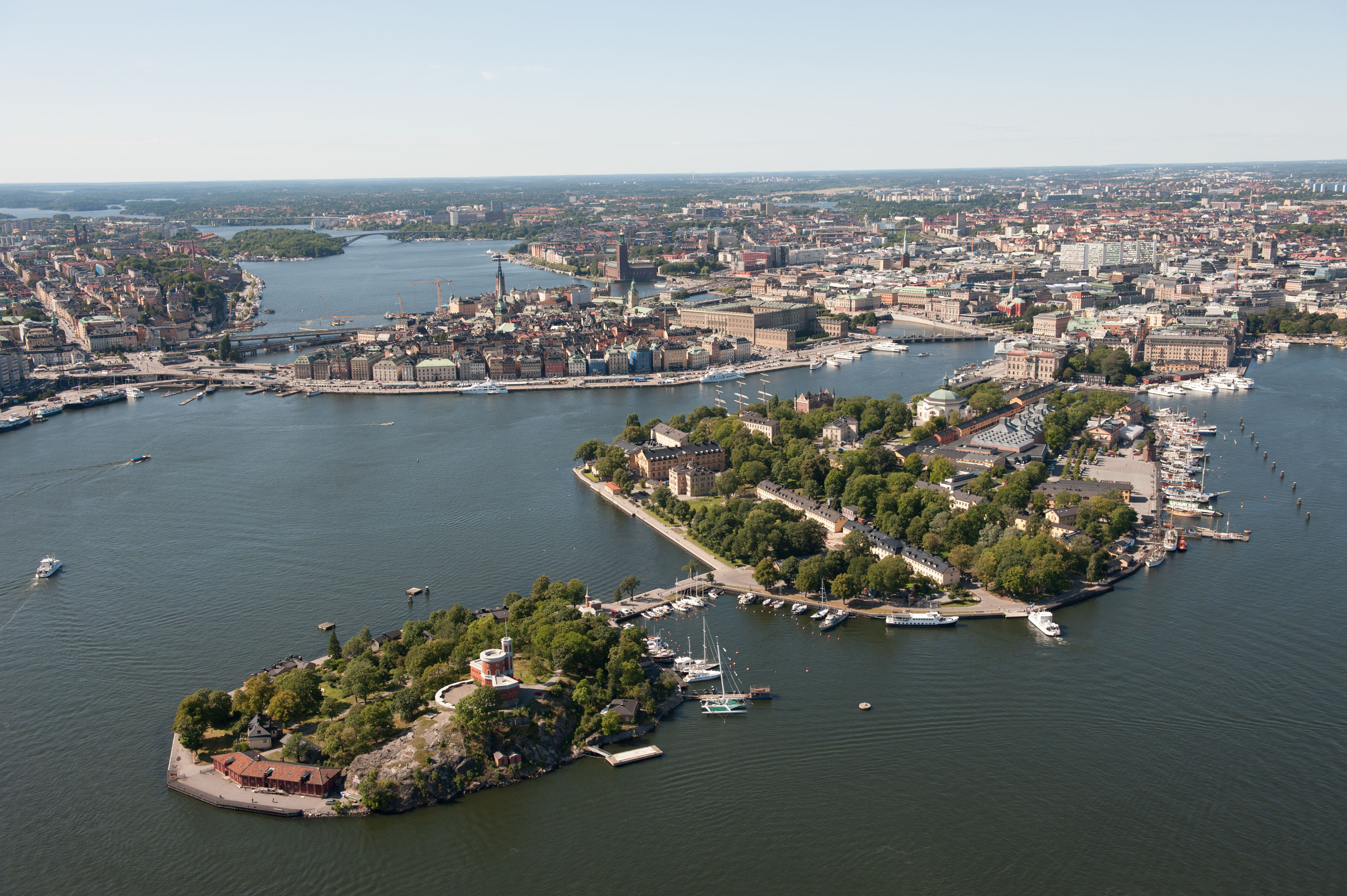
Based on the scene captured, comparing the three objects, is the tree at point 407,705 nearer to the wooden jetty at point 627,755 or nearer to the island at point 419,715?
the island at point 419,715

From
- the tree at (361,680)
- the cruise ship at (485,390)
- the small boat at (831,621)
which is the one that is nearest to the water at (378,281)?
the cruise ship at (485,390)

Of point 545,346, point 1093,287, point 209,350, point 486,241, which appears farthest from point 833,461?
point 486,241

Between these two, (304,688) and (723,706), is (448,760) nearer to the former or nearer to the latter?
(304,688)

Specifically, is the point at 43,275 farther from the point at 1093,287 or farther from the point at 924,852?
the point at 924,852

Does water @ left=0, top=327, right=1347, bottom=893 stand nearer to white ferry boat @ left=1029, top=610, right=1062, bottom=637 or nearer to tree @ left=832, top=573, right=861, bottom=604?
white ferry boat @ left=1029, top=610, right=1062, bottom=637

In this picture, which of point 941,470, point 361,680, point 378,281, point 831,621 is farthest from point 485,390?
point 378,281

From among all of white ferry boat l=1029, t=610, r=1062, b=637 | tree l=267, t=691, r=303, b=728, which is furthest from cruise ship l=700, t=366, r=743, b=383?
tree l=267, t=691, r=303, b=728
